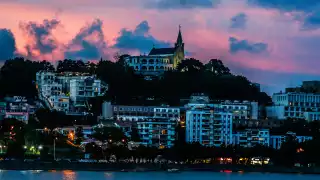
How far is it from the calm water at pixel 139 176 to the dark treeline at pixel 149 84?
602 inches

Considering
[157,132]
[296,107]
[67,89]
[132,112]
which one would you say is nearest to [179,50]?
[67,89]

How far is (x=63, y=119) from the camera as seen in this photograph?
6488 cm

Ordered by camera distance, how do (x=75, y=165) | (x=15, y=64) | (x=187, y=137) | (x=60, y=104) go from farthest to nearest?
(x=15, y=64), (x=60, y=104), (x=187, y=137), (x=75, y=165)

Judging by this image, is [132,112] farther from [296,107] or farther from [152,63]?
[152,63]

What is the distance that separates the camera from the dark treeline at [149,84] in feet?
240

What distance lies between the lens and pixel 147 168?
57.9m

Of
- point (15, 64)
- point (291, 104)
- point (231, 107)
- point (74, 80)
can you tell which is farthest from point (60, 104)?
point (291, 104)

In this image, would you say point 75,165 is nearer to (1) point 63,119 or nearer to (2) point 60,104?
(1) point 63,119

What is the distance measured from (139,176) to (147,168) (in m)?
3.50

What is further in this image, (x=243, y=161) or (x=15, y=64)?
(x=15, y=64)

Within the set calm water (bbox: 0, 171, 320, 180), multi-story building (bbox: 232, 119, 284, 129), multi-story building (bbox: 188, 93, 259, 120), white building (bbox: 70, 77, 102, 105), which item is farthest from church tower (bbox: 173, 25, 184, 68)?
calm water (bbox: 0, 171, 320, 180)

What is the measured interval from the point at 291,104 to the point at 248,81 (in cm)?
723

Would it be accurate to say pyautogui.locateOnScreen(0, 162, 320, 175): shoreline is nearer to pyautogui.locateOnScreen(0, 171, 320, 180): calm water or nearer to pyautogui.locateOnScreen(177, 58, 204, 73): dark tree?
pyautogui.locateOnScreen(0, 171, 320, 180): calm water

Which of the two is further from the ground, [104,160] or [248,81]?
[248,81]
